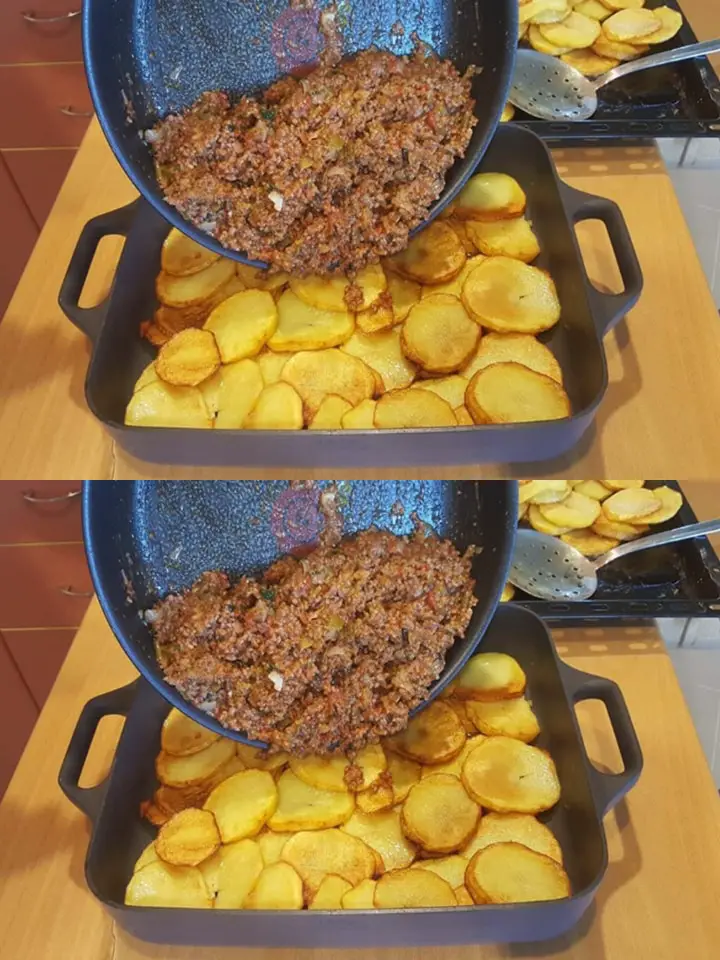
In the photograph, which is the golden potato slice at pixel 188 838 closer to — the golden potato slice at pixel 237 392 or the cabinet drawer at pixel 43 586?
the golden potato slice at pixel 237 392

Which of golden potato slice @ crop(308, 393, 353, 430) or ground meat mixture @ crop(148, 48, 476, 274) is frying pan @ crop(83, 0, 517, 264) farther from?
golden potato slice @ crop(308, 393, 353, 430)

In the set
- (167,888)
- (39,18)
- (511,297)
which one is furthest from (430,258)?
(39,18)

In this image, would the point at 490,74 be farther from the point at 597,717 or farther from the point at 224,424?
the point at 597,717

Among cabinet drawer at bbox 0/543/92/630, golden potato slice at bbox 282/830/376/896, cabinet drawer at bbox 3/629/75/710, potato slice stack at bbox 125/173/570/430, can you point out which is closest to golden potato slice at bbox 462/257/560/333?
potato slice stack at bbox 125/173/570/430

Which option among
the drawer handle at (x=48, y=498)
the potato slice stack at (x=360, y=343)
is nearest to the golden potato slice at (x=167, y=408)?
the potato slice stack at (x=360, y=343)

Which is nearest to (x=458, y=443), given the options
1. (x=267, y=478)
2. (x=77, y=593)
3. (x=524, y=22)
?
(x=267, y=478)

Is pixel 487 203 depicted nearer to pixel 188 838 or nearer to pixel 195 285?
pixel 195 285

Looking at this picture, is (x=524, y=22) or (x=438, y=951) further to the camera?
(x=524, y=22)
